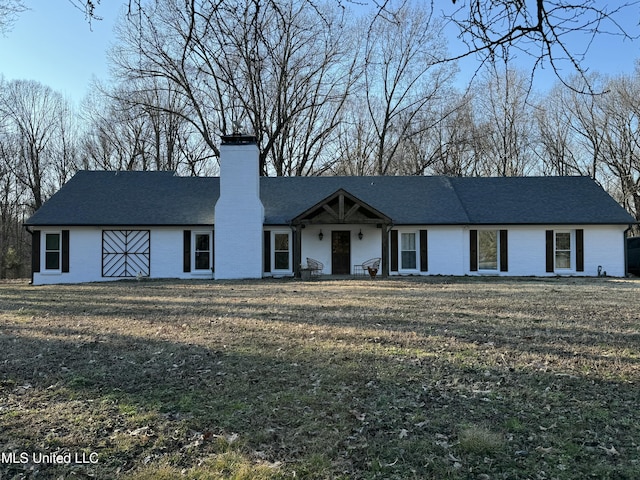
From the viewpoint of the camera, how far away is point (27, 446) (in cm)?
333

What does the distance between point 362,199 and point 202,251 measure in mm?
7370

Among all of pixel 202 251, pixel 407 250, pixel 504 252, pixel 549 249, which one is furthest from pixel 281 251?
pixel 549 249

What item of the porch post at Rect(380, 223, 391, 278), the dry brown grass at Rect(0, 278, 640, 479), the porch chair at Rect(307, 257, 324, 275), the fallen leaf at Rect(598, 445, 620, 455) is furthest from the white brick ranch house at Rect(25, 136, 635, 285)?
the fallen leaf at Rect(598, 445, 620, 455)

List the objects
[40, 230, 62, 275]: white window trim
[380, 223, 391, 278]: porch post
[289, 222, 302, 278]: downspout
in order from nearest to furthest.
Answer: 1. [380, 223, 391, 278]: porch post
2. [289, 222, 302, 278]: downspout
3. [40, 230, 62, 275]: white window trim

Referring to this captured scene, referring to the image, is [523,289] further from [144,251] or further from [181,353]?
[144,251]

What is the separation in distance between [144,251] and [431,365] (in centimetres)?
1665

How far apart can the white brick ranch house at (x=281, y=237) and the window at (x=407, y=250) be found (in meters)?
0.04

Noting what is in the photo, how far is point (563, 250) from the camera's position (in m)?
19.8

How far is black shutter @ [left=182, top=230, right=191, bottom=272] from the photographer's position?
63.8ft

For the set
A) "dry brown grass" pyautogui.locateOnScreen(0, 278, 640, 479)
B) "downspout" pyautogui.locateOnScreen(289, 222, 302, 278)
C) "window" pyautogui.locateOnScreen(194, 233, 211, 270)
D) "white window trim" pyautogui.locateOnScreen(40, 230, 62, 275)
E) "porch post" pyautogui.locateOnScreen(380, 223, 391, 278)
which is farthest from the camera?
"window" pyautogui.locateOnScreen(194, 233, 211, 270)

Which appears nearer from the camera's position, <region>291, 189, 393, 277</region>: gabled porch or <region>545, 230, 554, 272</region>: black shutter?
<region>545, 230, 554, 272</region>: black shutter

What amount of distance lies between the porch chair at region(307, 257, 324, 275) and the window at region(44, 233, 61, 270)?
10.4 meters

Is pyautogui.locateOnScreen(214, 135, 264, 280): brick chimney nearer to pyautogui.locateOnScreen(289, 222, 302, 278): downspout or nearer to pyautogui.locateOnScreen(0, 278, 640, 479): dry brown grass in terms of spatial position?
pyautogui.locateOnScreen(289, 222, 302, 278): downspout

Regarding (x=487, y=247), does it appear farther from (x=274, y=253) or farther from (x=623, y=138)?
(x=623, y=138)
